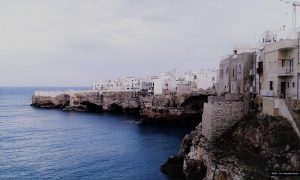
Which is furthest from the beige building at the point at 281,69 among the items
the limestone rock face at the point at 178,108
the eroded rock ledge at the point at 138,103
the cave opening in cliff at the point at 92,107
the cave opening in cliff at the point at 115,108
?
the cave opening in cliff at the point at 92,107

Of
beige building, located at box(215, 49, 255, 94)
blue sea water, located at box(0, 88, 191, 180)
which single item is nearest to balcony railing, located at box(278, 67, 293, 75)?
beige building, located at box(215, 49, 255, 94)

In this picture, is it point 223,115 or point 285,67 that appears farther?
point 223,115

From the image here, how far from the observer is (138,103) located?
346ft

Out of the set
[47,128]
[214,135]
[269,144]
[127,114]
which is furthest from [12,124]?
[269,144]

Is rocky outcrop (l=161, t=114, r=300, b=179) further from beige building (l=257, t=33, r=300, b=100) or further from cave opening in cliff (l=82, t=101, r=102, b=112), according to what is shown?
cave opening in cliff (l=82, t=101, r=102, b=112)

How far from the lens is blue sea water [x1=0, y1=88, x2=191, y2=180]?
43.2m

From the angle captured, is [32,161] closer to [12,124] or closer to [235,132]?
[235,132]

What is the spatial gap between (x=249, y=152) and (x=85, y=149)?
28.2 m

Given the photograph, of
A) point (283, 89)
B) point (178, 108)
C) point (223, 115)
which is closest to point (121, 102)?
point (178, 108)

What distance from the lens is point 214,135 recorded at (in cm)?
3953

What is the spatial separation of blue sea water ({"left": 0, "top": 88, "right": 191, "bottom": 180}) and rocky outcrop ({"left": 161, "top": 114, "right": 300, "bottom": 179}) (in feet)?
18.9

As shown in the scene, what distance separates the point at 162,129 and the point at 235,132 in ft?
118

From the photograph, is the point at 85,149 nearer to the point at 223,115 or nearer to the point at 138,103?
the point at 223,115

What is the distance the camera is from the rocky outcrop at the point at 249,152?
2934 centimetres
